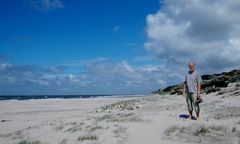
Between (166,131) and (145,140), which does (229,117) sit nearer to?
(166,131)

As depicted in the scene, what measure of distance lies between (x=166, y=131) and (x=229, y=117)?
2.92 meters

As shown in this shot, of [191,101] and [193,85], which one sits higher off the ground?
[193,85]

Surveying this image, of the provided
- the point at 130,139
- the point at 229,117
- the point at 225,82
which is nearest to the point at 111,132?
the point at 130,139

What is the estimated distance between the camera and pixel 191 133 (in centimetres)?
817

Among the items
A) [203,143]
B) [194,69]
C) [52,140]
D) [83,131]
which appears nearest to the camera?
[203,143]

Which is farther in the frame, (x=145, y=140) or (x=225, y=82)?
(x=225, y=82)

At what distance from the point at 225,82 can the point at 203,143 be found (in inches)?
1033

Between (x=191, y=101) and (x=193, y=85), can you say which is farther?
(x=191, y=101)

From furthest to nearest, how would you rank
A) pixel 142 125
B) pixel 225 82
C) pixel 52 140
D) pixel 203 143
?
pixel 225 82
pixel 142 125
pixel 52 140
pixel 203 143

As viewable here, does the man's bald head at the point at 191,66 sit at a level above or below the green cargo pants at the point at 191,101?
above

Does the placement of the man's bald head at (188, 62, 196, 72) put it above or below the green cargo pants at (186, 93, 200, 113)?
above

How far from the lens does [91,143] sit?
7.53 m

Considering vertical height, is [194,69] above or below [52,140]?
above

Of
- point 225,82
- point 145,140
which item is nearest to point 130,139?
point 145,140
